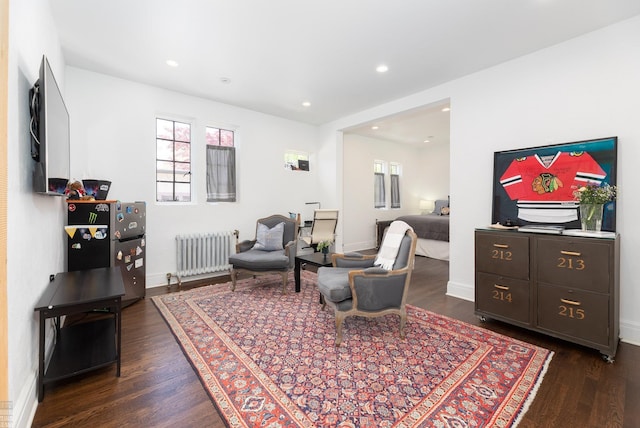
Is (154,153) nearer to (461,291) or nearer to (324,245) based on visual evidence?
(324,245)

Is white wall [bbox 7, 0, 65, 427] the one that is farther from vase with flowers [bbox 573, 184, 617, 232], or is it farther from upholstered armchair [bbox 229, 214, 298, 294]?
vase with flowers [bbox 573, 184, 617, 232]

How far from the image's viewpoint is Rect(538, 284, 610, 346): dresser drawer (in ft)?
7.55

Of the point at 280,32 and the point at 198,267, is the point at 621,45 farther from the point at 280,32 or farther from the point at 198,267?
the point at 198,267

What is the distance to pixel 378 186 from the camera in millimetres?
7812

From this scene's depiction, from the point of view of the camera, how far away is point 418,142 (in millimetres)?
8172

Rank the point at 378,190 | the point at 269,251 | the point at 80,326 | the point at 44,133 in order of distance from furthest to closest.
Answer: the point at 378,190
the point at 269,251
the point at 80,326
the point at 44,133

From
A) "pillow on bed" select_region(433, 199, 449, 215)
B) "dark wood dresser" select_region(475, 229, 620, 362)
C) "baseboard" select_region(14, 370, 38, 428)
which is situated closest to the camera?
"baseboard" select_region(14, 370, 38, 428)

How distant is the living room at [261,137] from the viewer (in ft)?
5.49

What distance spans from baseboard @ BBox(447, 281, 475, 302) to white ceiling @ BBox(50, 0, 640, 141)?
2.81m

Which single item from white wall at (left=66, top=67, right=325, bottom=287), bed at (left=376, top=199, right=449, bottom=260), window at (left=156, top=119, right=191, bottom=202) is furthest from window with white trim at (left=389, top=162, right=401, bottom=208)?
window at (left=156, top=119, right=191, bottom=202)

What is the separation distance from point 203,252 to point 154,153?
5.48ft

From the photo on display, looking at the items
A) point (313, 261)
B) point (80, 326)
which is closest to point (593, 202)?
point (313, 261)

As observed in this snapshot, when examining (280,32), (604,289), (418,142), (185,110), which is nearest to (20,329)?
(280,32)

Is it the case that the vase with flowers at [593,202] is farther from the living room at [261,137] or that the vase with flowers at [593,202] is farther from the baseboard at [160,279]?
the baseboard at [160,279]
